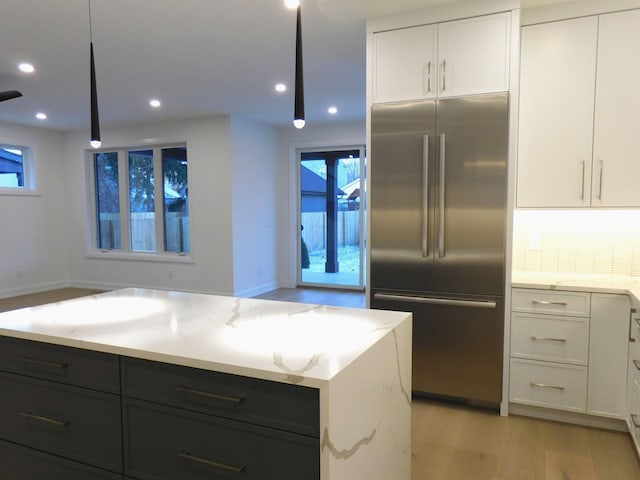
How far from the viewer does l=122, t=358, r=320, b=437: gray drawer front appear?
1.26 m

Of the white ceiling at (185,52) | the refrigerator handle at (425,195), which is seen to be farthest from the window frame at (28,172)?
the refrigerator handle at (425,195)

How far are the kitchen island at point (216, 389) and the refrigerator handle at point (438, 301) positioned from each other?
1130 millimetres

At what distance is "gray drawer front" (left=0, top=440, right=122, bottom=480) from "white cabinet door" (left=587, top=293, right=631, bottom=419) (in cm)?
259

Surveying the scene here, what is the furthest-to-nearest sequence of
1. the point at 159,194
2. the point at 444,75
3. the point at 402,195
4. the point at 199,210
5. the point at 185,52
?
the point at 159,194, the point at 199,210, the point at 185,52, the point at 402,195, the point at 444,75

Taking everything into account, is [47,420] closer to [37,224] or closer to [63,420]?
[63,420]

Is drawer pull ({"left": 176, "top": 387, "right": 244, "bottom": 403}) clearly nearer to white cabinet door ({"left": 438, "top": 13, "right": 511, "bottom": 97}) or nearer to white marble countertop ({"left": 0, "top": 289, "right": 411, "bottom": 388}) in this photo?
white marble countertop ({"left": 0, "top": 289, "right": 411, "bottom": 388})

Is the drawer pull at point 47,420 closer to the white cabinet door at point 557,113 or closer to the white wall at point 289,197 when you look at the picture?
the white cabinet door at point 557,113

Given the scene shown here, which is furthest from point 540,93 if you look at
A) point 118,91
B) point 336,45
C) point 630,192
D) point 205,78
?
point 118,91

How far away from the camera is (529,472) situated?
229cm

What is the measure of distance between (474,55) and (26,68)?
12.7 ft

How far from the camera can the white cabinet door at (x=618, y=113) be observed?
2754 mm

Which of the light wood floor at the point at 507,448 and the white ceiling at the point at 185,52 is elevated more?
the white ceiling at the point at 185,52

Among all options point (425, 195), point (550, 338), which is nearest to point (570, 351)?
point (550, 338)

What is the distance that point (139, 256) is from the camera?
7.04m
